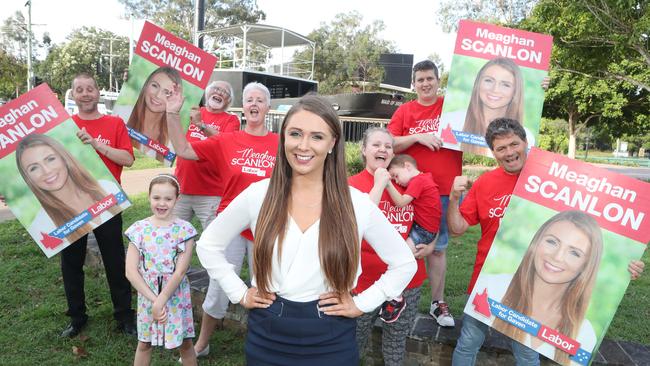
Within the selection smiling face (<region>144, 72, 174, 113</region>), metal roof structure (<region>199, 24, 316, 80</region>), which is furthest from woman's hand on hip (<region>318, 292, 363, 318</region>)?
metal roof structure (<region>199, 24, 316, 80</region>)

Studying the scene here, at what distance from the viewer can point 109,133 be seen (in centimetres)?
349

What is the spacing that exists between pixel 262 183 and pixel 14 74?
2668 cm

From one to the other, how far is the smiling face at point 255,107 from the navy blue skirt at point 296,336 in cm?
176

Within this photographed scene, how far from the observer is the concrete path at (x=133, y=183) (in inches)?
308

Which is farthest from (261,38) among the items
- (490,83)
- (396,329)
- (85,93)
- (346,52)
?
(346,52)

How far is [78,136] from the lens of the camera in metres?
3.26

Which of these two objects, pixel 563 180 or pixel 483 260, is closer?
pixel 563 180

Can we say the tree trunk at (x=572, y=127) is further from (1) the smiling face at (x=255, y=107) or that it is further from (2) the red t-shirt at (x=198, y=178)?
(1) the smiling face at (x=255, y=107)

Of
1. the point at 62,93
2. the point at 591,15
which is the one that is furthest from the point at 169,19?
the point at 591,15

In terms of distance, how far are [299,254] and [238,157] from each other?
1.59 meters

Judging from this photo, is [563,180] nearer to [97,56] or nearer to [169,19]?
[169,19]

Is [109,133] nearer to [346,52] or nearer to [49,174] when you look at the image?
→ [49,174]

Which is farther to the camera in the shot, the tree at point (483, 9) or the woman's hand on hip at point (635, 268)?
the tree at point (483, 9)

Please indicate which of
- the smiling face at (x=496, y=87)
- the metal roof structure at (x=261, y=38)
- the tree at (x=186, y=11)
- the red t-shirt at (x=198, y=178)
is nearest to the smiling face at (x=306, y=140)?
the smiling face at (x=496, y=87)
